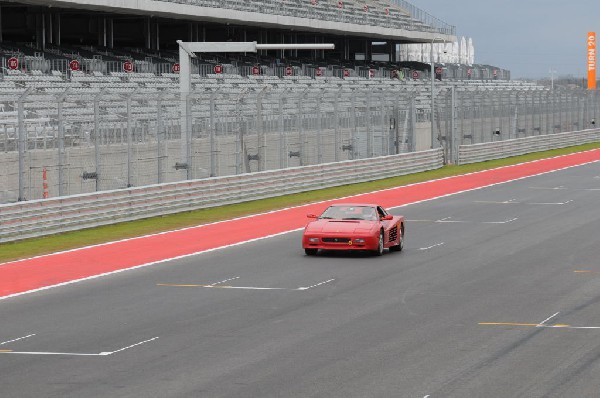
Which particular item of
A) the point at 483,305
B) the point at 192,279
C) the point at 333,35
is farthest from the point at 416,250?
the point at 333,35

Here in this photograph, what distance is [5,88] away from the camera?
44.1 meters

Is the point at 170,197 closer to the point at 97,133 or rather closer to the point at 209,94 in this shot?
the point at 209,94

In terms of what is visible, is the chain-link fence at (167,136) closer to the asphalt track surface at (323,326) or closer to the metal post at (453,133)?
the asphalt track surface at (323,326)

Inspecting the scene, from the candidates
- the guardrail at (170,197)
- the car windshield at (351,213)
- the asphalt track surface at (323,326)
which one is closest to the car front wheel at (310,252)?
the asphalt track surface at (323,326)

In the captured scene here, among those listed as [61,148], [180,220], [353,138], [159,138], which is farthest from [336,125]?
[61,148]

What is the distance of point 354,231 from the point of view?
25109mm

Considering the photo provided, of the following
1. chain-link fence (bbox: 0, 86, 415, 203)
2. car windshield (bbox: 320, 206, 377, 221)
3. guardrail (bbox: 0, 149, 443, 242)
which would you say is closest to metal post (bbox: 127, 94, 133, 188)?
chain-link fence (bbox: 0, 86, 415, 203)

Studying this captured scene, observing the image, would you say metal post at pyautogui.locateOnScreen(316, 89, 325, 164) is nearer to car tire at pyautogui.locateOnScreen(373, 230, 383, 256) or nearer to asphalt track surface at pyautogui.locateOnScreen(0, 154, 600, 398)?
asphalt track surface at pyautogui.locateOnScreen(0, 154, 600, 398)

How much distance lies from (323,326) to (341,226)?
8.84m

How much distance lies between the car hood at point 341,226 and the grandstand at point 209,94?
6.93 meters

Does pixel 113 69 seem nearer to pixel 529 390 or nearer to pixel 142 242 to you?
pixel 142 242

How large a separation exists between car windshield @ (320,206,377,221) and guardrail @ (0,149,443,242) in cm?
690

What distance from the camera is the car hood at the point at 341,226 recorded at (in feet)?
82.7

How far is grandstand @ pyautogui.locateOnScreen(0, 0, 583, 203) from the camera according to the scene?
3052 centimetres
